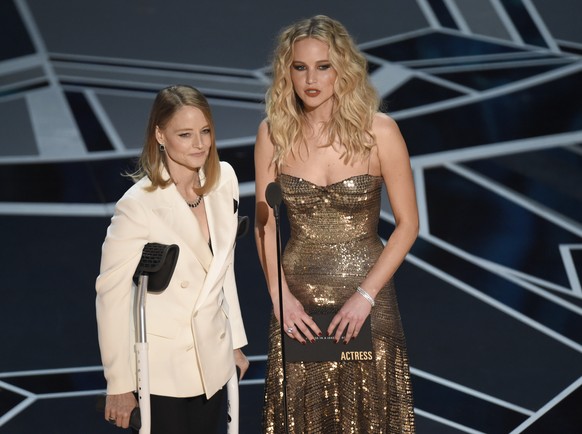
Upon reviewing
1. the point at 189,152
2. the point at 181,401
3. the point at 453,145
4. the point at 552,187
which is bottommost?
the point at 181,401

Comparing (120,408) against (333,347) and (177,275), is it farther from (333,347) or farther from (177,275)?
(333,347)

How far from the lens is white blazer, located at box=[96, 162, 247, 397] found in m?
2.32

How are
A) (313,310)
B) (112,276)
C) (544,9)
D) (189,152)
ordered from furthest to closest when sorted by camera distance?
(544,9)
(313,310)
(189,152)
(112,276)

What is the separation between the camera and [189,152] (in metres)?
2.48

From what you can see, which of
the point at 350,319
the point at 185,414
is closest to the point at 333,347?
the point at 350,319

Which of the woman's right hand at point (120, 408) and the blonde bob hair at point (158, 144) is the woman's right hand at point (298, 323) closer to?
the blonde bob hair at point (158, 144)

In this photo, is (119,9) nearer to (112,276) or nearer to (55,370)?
(55,370)

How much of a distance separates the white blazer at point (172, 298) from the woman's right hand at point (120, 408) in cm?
2

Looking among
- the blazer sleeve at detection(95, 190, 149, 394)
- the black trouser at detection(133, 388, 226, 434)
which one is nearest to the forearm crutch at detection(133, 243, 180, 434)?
the blazer sleeve at detection(95, 190, 149, 394)

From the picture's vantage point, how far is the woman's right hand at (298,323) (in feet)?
9.04

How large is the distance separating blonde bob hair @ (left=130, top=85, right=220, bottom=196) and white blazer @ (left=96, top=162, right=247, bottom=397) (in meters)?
0.03

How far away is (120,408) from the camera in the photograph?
2.30 m

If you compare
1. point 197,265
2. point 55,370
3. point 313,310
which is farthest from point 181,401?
point 55,370

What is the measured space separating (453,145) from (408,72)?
670 mm
